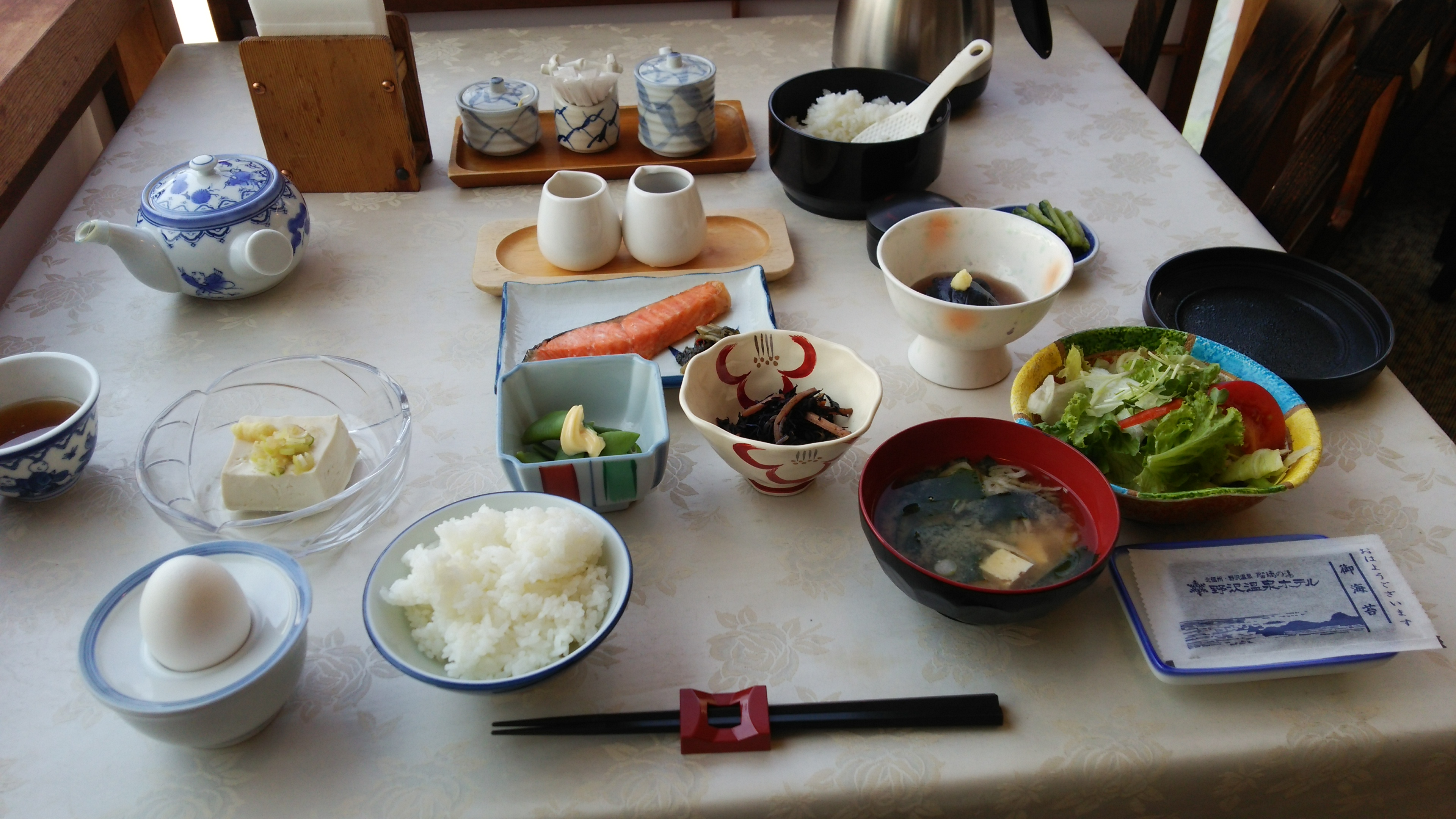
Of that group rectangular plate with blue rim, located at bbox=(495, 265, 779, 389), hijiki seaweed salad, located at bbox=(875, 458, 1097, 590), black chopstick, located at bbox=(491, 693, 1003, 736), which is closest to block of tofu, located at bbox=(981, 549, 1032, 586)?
hijiki seaweed salad, located at bbox=(875, 458, 1097, 590)

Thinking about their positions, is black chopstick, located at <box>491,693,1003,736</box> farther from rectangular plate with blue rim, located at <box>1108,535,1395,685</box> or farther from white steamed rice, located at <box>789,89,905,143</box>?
white steamed rice, located at <box>789,89,905,143</box>

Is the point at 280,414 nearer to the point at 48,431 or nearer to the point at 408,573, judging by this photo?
the point at 48,431

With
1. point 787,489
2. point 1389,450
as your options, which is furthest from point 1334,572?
point 787,489

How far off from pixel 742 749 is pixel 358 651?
0.37 m

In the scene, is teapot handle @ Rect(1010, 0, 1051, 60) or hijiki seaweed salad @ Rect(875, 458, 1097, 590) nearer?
hijiki seaweed salad @ Rect(875, 458, 1097, 590)

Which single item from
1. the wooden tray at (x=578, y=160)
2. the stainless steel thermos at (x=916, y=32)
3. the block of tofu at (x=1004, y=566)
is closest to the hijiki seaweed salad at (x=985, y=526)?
the block of tofu at (x=1004, y=566)

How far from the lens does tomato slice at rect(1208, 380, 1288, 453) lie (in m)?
0.93

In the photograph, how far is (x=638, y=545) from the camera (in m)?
0.94

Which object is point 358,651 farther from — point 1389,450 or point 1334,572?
point 1389,450

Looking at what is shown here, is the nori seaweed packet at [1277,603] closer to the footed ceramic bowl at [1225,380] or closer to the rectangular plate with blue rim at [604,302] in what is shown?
the footed ceramic bowl at [1225,380]

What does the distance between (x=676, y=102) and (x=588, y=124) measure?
0.16m

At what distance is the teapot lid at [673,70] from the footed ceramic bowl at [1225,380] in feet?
2.71

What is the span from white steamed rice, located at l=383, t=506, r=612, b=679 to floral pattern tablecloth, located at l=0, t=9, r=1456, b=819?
8 centimetres

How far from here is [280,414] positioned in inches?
41.6
